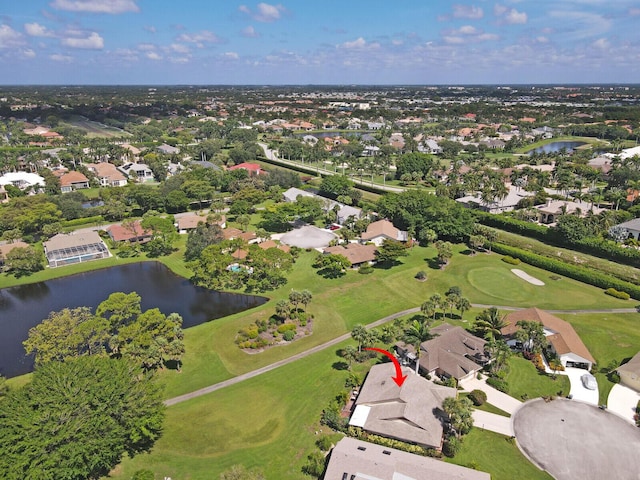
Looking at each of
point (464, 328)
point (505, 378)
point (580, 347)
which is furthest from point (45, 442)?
point (580, 347)

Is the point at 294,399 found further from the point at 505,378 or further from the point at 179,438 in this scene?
the point at 505,378

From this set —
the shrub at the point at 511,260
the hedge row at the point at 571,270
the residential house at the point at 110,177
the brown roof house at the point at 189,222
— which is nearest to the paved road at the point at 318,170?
the hedge row at the point at 571,270

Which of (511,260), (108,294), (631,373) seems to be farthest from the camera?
(511,260)

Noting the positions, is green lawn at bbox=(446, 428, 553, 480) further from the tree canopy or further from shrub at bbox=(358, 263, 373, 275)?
shrub at bbox=(358, 263, 373, 275)

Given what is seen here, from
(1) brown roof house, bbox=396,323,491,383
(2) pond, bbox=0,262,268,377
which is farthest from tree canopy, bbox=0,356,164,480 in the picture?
(1) brown roof house, bbox=396,323,491,383

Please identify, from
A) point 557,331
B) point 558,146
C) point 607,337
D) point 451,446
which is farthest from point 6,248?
point 558,146

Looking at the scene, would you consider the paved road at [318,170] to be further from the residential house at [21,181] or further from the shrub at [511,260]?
the residential house at [21,181]

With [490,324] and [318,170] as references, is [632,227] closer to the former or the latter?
[490,324]

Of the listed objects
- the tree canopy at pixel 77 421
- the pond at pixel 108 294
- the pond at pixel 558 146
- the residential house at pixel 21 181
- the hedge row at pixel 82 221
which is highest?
the pond at pixel 558 146
